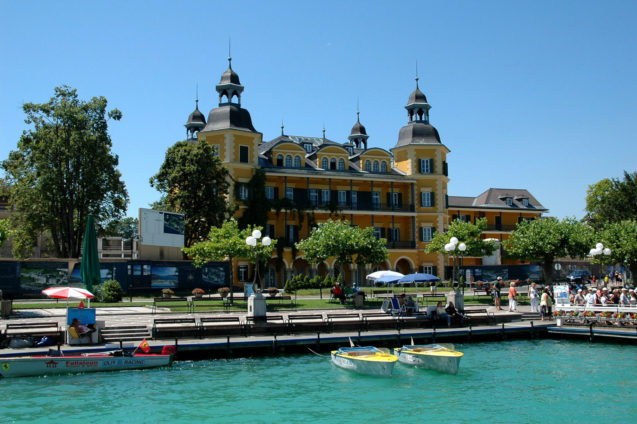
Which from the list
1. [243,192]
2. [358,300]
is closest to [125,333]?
[358,300]

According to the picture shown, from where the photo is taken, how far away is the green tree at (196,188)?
47.1m

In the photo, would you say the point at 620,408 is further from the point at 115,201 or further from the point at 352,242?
the point at 115,201

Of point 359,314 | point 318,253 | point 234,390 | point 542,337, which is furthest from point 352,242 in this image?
point 234,390

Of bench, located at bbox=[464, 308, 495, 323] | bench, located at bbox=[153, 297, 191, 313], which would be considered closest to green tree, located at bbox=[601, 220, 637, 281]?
bench, located at bbox=[464, 308, 495, 323]

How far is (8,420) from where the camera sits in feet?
49.6

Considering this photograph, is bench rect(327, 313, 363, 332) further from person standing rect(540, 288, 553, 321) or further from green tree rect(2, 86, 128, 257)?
green tree rect(2, 86, 128, 257)

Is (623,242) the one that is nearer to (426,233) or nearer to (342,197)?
(426,233)

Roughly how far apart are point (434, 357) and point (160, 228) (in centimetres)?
2492

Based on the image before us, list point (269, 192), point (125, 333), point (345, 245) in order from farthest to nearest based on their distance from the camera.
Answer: point (269, 192) < point (345, 245) < point (125, 333)

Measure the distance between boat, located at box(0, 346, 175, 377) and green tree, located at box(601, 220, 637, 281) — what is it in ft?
97.4

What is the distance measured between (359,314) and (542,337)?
837 centimetres

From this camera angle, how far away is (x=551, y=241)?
37000 millimetres

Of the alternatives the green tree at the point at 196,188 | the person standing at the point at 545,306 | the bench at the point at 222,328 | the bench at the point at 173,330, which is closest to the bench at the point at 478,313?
the person standing at the point at 545,306

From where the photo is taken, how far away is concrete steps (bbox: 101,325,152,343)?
2280 cm
